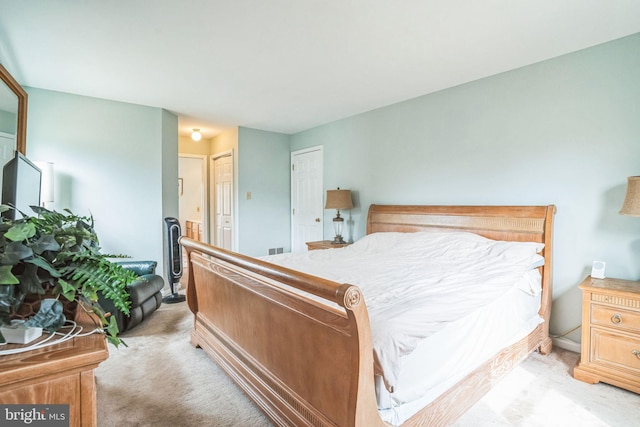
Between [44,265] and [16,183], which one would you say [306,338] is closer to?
[44,265]

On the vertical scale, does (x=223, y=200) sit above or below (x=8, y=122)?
below

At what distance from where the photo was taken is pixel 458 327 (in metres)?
1.55

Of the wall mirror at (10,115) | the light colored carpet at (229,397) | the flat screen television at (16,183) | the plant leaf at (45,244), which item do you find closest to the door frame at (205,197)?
the wall mirror at (10,115)

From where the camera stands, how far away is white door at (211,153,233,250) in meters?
5.23

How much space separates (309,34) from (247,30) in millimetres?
439

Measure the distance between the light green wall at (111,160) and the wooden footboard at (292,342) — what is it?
200 centimetres

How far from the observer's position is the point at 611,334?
2.05 meters

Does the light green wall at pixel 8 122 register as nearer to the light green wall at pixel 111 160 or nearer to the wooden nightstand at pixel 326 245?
the light green wall at pixel 111 160

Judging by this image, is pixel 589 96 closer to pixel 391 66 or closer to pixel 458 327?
pixel 391 66

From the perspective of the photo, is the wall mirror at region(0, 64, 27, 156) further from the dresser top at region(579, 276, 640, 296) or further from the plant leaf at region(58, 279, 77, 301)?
the dresser top at region(579, 276, 640, 296)

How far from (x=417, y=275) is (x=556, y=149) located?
1.67 meters

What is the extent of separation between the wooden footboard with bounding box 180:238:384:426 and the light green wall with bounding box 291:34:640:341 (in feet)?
7.43

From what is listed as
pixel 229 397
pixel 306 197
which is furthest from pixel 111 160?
pixel 229 397

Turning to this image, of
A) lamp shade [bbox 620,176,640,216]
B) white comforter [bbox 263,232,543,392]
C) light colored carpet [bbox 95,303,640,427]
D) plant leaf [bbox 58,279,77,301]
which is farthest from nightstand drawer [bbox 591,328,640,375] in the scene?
plant leaf [bbox 58,279,77,301]
